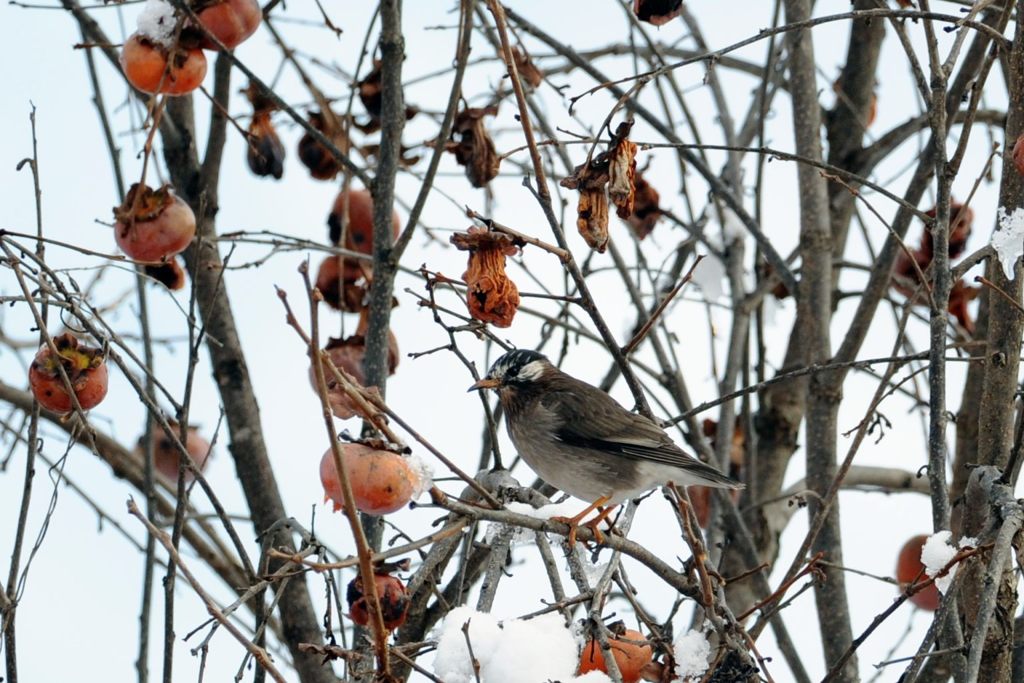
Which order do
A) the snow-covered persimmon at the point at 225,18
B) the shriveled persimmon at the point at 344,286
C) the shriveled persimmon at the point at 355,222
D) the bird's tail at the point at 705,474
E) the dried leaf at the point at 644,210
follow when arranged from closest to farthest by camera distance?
1. the snow-covered persimmon at the point at 225,18
2. the bird's tail at the point at 705,474
3. the shriveled persimmon at the point at 344,286
4. the shriveled persimmon at the point at 355,222
5. the dried leaf at the point at 644,210

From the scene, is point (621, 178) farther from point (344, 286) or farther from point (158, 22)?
point (344, 286)

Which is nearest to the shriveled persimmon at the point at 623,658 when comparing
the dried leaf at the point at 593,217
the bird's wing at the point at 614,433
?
the dried leaf at the point at 593,217

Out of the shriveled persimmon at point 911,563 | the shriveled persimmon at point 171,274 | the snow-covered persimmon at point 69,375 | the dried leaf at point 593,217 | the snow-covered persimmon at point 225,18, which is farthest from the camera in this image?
the shriveled persimmon at point 911,563

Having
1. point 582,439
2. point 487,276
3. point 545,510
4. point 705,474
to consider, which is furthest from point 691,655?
point 582,439

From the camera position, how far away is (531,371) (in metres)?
5.30

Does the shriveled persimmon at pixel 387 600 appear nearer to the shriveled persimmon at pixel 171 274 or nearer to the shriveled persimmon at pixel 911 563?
the shriveled persimmon at pixel 171 274

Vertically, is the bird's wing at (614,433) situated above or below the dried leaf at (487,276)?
above

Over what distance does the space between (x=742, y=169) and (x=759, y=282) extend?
597mm

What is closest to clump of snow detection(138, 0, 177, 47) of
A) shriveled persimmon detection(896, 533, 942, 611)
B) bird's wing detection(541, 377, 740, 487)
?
bird's wing detection(541, 377, 740, 487)

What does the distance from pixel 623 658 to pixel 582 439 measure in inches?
66.8

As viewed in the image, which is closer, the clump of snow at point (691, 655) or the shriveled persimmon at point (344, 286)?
the clump of snow at point (691, 655)

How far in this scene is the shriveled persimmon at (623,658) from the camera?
3.24m

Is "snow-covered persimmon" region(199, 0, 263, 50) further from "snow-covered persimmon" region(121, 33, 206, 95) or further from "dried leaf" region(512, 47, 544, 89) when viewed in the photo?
"dried leaf" region(512, 47, 544, 89)

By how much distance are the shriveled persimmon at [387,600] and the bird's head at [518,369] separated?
129cm
